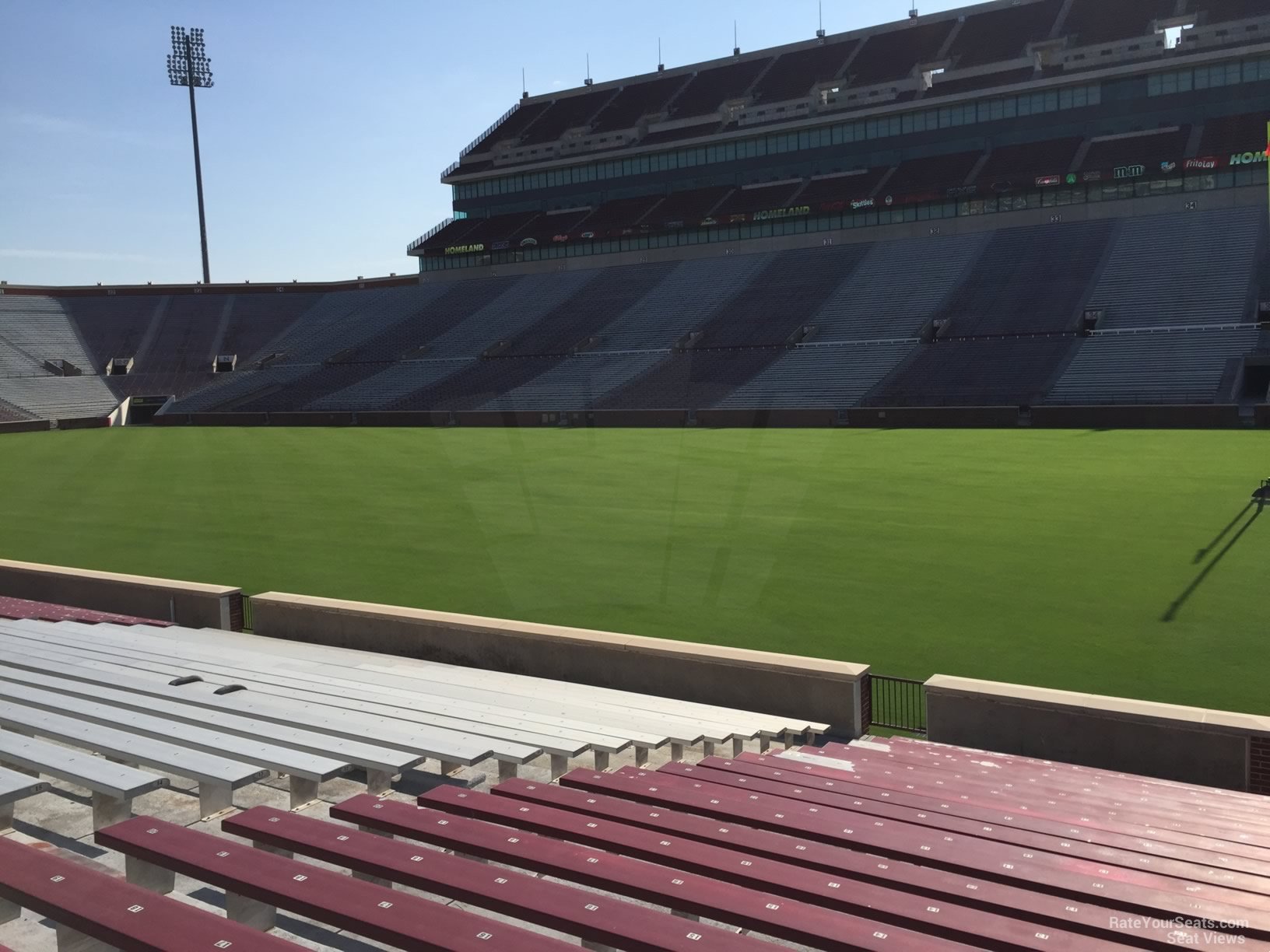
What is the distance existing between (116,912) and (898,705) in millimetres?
8836

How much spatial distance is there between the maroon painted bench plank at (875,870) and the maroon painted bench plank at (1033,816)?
4.19ft

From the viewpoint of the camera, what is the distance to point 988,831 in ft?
17.2

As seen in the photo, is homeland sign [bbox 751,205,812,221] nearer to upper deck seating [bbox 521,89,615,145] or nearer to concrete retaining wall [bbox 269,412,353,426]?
upper deck seating [bbox 521,89,615,145]

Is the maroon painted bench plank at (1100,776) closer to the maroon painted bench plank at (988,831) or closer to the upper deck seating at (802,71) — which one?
the maroon painted bench plank at (988,831)

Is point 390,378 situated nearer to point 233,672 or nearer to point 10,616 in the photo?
point 10,616

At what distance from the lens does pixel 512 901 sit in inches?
141

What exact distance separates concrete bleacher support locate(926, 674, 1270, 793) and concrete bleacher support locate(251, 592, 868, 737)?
926 millimetres

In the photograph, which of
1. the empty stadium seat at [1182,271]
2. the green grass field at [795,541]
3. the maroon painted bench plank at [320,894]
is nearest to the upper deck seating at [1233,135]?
the empty stadium seat at [1182,271]

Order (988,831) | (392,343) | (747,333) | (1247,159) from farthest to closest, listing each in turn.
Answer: (392,343)
(747,333)
(1247,159)
(988,831)

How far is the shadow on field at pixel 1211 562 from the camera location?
13906 millimetres

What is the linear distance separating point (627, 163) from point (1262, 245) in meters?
42.1

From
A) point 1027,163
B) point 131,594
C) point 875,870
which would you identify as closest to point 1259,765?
point 875,870

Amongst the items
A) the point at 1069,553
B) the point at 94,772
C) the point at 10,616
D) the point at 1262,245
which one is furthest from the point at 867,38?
the point at 94,772

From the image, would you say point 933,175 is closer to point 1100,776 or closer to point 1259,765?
point 1259,765
